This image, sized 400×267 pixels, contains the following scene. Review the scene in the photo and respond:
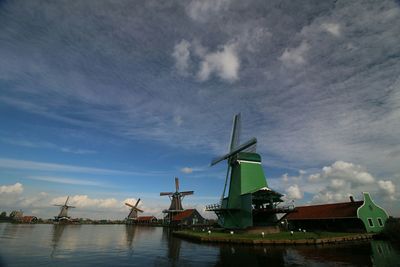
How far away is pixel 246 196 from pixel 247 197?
31 cm

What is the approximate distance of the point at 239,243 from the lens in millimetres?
28172

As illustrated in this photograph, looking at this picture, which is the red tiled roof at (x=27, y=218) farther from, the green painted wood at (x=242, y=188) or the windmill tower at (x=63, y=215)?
the green painted wood at (x=242, y=188)

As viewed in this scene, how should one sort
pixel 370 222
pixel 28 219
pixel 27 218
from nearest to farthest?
pixel 370 222 → pixel 28 219 → pixel 27 218

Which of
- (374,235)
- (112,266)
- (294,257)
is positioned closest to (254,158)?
(374,235)

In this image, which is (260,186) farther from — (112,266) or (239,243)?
(112,266)

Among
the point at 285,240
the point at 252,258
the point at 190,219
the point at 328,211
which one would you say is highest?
the point at 190,219

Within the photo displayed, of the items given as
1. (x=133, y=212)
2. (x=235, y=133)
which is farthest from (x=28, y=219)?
(x=235, y=133)

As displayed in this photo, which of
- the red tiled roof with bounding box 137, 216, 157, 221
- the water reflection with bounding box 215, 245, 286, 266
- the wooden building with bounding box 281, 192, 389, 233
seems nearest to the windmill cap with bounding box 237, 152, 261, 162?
the wooden building with bounding box 281, 192, 389, 233

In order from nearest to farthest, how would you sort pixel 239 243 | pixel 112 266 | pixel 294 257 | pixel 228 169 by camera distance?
pixel 112 266, pixel 294 257, pixel 239 243, pixel 228 169

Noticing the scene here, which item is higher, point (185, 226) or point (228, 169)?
point (228, 169)

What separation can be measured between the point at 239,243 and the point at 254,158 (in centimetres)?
1637

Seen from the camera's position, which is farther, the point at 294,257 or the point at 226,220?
the point at 226,220

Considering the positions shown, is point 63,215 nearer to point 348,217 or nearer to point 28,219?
point 28,219

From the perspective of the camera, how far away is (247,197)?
A: 3609 cm
